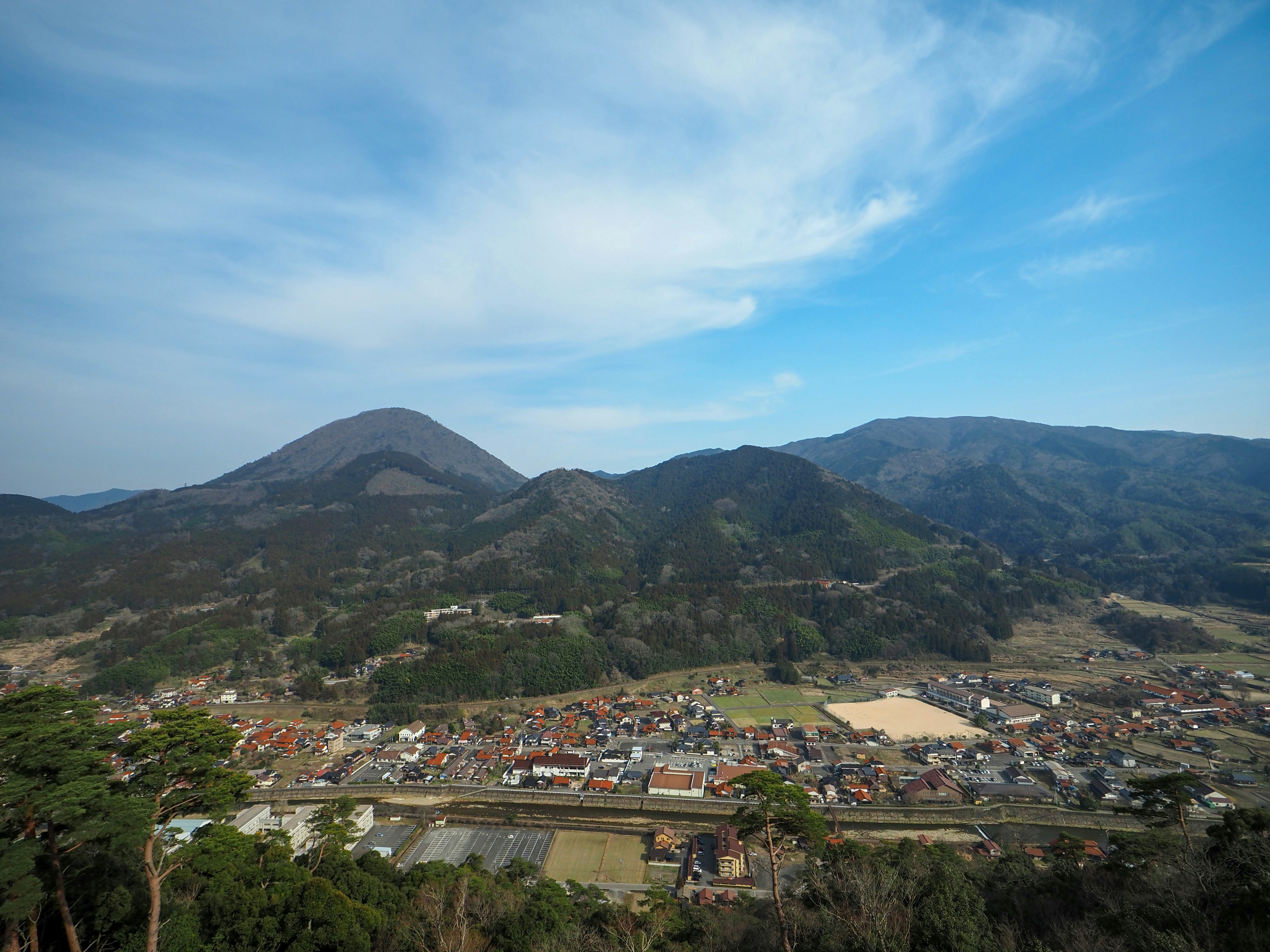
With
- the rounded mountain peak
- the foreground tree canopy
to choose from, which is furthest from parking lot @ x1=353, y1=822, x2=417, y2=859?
the rounded mountain peak

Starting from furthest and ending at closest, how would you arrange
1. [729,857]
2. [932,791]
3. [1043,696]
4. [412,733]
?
[1043,696] → [412,733] → [932,791] → [729,857]

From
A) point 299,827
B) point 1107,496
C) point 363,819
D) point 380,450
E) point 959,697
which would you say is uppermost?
point 380,450

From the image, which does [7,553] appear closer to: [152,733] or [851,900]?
[152,733]

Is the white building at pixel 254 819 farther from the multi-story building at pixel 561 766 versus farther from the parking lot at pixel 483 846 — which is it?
the multi-story building at pixel 561 766

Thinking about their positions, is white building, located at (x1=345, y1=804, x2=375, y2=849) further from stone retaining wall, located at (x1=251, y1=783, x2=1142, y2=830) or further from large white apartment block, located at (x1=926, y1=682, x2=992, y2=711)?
large white apartment block, located at (x1=926, y1=682, x2=992, y2=711)

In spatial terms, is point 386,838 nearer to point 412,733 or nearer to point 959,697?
point 412,733

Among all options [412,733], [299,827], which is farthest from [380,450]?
[299,827]

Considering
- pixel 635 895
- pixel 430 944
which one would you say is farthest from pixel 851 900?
pixel 635 895
